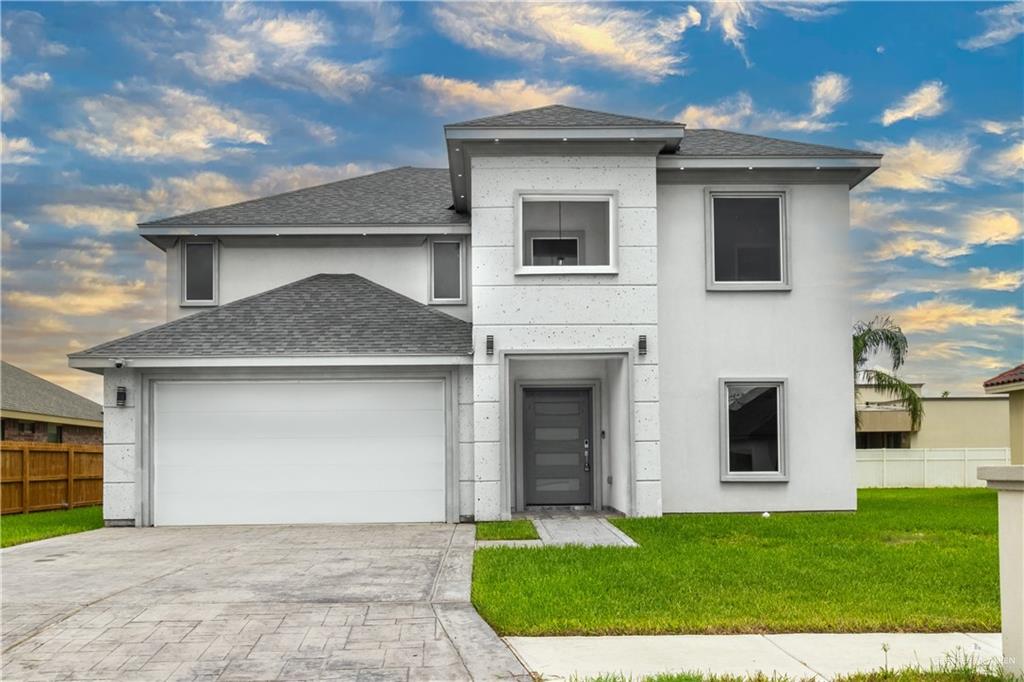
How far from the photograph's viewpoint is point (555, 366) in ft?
56.4

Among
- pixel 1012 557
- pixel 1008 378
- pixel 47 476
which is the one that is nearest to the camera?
pixel 1012 557

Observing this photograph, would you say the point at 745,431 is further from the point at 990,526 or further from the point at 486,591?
the point at 486,591

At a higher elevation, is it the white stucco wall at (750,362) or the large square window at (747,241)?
the large square window at (747,241)

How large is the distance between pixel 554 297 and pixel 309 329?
422 centimetres

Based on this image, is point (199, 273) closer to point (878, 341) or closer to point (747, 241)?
point (747, 241)

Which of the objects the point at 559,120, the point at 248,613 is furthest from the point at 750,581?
the point at 559,120

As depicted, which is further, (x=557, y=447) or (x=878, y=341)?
(x=878, y=341)

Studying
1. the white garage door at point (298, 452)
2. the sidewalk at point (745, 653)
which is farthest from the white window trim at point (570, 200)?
the sidewalk at point (745, 653)

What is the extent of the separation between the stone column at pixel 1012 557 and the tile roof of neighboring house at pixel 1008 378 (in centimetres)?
1661

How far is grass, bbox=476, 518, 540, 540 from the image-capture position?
13227mm

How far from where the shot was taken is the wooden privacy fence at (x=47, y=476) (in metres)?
20.9

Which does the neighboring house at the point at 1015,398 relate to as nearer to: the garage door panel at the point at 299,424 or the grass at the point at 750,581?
the grass at the point at 750,581

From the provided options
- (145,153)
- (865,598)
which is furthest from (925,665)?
(145,153)

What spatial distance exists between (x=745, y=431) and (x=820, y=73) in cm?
1079
